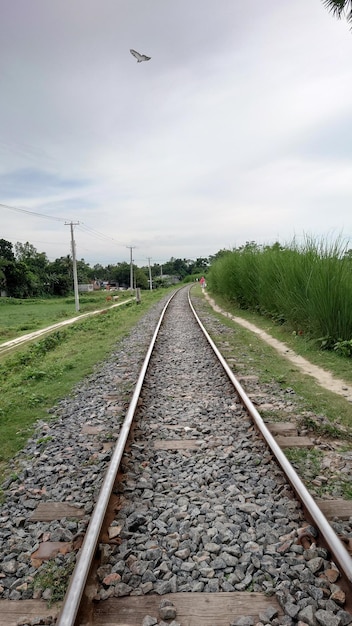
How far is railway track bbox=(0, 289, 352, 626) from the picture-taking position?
6.55 ft

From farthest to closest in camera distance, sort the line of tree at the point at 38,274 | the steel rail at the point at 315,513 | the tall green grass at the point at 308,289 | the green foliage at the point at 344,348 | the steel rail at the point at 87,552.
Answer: the line of tree at the point at 38,274
the tall green grass at the point at 308,289
the green foliage at the point at 344,348
the steel rail at the point at 315,513
the steel rail at the point at 87,552

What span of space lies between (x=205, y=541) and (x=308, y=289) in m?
8.03

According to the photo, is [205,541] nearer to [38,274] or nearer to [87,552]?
[87,552]

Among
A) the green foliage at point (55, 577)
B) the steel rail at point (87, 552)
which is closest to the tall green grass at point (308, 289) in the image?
the steel rail at point (87, 552)

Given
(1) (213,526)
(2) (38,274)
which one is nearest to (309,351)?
(1) (213,526)

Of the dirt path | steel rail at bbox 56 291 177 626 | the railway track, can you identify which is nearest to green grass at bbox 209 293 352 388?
the dirt path

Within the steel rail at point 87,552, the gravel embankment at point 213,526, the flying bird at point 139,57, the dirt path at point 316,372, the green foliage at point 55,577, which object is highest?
the flying bird at point 139,57

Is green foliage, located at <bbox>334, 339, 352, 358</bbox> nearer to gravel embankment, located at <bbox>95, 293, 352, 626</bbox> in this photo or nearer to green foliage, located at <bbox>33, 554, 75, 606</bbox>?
gravel embankment, located at <bbox>95, 293, 352, 626</bbox>

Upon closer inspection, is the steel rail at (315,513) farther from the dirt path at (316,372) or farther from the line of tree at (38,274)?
the line of tree at (38,274)

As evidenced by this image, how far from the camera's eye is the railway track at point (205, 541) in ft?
6.55

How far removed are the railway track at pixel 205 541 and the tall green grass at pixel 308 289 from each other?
5.18 m

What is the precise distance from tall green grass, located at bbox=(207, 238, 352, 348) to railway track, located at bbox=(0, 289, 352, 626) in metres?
5.18

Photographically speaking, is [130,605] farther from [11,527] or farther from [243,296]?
[243,296]

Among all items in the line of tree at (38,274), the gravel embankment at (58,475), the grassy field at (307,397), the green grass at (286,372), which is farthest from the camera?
the line of tree at (38,274)
